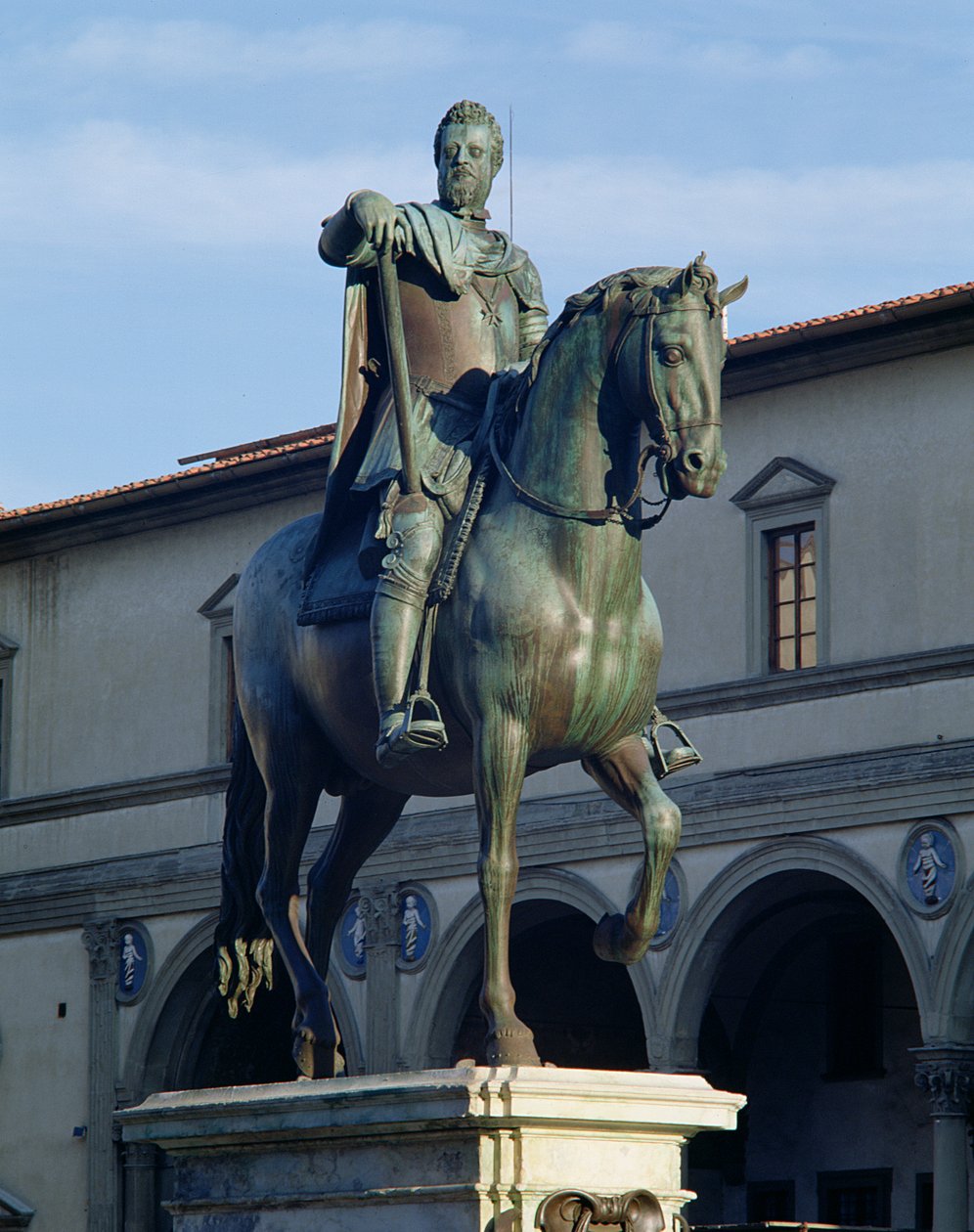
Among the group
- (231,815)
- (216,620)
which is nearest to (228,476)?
(216,620)

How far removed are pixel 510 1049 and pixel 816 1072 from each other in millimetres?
18842

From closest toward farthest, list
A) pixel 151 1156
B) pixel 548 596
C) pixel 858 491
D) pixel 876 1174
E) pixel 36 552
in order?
pixel 548 596, pixel 858 491, pixel 876 1174, pixel 151 1156, pixel 36 552

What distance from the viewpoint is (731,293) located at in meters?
8.45

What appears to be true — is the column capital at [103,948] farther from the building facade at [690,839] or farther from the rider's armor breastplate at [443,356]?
the rider's armor breastplate at [443,356]

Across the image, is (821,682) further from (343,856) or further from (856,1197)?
(343,856)

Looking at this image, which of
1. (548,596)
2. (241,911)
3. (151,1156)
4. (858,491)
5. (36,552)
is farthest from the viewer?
(36,552)

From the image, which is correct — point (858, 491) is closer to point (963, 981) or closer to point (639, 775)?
point (963, 981)

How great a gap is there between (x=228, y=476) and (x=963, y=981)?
32.6ft

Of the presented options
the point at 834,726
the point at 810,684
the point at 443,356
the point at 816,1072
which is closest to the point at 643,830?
the point at 443,356

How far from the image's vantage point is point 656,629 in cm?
868

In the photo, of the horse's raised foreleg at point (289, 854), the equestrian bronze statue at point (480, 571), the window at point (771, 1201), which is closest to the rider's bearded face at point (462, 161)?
the equestrian bronze statue at point (480, 571)

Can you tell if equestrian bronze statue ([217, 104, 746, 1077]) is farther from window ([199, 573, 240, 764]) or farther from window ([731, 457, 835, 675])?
window ([199, 573, 240, 764])

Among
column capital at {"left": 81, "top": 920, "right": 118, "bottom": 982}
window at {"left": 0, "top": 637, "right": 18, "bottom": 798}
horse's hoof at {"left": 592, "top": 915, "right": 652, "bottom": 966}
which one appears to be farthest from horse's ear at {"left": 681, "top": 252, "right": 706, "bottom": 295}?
window at {"left": 0, "top": 637, "right": 18, "bottom": 798}

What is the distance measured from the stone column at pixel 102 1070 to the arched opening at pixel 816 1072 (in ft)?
19.0
